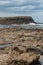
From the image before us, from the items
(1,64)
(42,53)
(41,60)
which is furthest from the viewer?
(42,53)

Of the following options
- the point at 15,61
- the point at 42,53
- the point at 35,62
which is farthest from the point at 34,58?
the point at 42,53

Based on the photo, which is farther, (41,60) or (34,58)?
(41,60)

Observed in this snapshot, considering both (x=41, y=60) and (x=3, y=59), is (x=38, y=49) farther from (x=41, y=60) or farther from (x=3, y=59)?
(x=3, y=59)

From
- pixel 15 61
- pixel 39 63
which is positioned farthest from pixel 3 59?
pixel 39 63

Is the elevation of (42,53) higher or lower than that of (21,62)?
lower

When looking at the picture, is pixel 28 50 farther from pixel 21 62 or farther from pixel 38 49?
pixel 21 62

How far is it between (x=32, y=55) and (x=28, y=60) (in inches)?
72.3

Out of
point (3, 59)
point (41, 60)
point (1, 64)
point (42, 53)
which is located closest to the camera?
point (1, 64)

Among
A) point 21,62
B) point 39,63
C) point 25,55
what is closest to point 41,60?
point 39,63

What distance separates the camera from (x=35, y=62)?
2256 centimetres

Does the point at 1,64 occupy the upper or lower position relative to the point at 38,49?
upper

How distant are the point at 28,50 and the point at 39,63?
5429 mm

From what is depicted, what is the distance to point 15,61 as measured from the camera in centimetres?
2058

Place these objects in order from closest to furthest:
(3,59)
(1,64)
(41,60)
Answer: (1,64) → (3,59) → (41,60)
